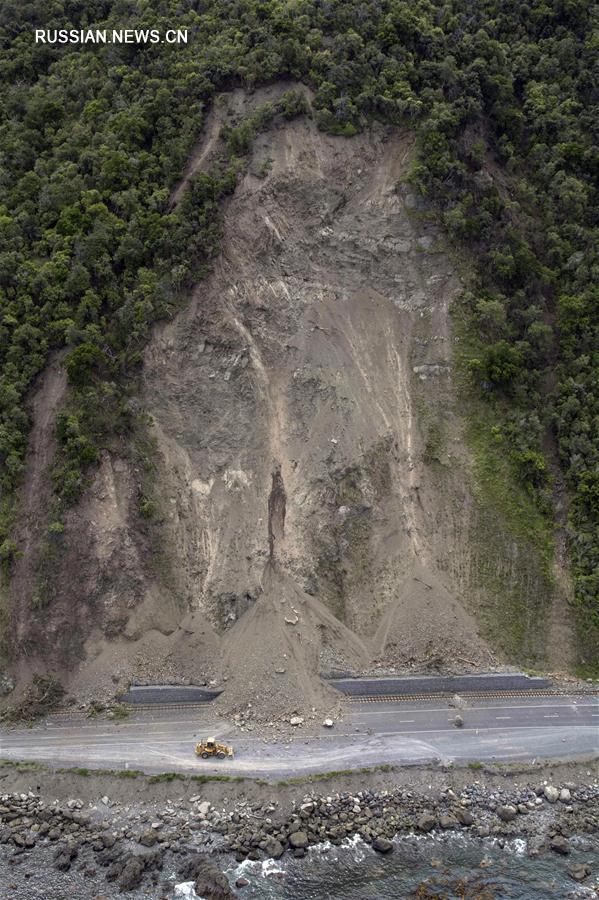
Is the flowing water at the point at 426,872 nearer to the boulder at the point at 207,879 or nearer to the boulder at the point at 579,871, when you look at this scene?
the boulder at the point at 579,871

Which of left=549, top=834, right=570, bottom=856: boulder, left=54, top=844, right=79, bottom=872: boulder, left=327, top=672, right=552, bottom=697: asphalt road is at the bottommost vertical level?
left=549, top=834, right=570, bottom=856: boulder

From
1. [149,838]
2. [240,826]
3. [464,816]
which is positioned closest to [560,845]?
[464,816]

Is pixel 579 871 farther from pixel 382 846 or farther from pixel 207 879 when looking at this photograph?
pixel 207 879

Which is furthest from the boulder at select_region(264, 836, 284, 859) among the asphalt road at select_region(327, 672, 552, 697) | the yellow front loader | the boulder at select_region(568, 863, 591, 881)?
the boulder at select_region(568, 863, 591, 881)

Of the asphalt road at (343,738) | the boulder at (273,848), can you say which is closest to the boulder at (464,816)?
the asphalt road at (343,738)

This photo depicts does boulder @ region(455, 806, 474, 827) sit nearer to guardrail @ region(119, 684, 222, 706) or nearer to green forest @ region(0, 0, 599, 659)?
green forest @ region(0, 0, 599, 659)

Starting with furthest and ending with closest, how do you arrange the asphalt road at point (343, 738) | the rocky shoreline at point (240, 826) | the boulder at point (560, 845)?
1. the asphalt road at point (343, 738)
2. the boulder at point (560, 845)
3. the rocky shoreline at point (240, 826)
